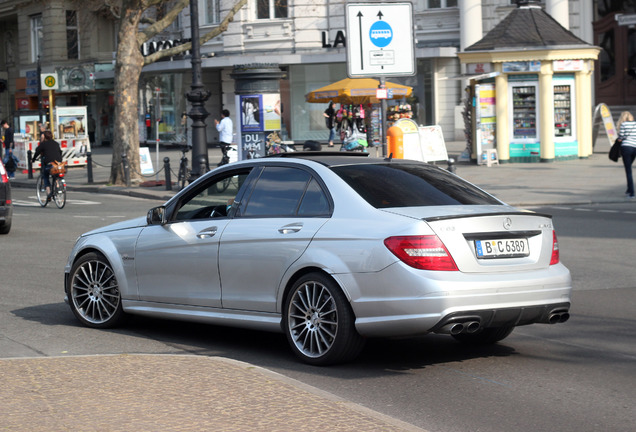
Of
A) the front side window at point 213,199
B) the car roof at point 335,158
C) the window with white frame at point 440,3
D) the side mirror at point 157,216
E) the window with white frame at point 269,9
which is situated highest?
the window with white frame at point 269,9

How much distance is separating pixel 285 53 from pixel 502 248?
3982 centimetres

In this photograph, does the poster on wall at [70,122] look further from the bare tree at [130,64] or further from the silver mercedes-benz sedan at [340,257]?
the silver mercedes-benz sedan at [340,257]

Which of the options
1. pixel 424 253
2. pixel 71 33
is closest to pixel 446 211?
pixel 424 253

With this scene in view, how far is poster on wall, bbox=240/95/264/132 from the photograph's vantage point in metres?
26.7

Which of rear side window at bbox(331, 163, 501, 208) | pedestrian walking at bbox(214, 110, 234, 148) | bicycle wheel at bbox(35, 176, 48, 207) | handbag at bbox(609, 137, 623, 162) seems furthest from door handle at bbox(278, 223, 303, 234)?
pedestrian walking at bbox(214, 110, 234, 148)

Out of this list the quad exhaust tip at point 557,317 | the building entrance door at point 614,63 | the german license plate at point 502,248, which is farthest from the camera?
the building entrance door at point 614,63

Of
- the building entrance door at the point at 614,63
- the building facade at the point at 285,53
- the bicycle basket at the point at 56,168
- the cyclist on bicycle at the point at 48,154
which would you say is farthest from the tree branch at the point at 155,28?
the building entrance door at the point at 614,63

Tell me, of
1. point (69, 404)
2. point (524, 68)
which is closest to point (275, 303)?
point (69, 404)

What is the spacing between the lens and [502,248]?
6910 millimetres

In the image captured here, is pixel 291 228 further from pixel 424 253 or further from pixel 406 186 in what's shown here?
pixel 424 253

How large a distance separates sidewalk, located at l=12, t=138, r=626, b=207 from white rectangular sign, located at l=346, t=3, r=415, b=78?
3981 mm

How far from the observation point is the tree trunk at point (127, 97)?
2891 centimetres

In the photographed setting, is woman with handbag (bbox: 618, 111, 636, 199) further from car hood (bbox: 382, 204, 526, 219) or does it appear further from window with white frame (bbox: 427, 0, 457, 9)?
window with white frame (bbox: 427, 0, 457, 9)

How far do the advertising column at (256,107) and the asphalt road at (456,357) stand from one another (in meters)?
14.9
